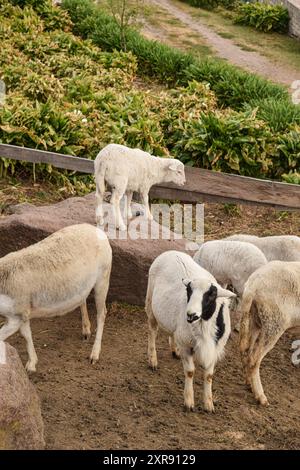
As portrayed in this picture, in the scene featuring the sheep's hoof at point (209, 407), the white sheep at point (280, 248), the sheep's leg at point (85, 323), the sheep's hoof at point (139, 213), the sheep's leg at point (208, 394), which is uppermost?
the white sheep at point (280, 248)

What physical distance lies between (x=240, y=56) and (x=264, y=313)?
53.2ft

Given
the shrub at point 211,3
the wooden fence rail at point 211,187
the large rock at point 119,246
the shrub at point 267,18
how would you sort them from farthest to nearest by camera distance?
the shrub at point 211,3 → the shrub at point 267,18 → the wooden fence rail at point 211,187 → the large rock at point 119,246

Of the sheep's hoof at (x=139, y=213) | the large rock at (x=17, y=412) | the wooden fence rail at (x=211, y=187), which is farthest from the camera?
the wooden fence rail at (x=211, y=187)

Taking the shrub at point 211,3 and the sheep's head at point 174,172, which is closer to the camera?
the sheep's head at point 174,172

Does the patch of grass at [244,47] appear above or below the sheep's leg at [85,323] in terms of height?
below

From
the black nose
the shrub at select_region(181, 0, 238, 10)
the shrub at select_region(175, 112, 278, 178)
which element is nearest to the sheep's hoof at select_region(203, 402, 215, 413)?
the black nose

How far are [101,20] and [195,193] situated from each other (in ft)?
37.0

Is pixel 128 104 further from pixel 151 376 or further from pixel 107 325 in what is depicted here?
pixel 151 376

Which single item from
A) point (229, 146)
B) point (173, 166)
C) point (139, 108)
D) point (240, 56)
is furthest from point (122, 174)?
point (240, 56)

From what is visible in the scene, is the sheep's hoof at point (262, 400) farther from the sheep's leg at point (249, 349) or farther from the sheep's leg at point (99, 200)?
the sheep's leg at point (99, 200)

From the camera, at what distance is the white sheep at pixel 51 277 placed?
7336 millimetres

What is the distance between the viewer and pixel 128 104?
1420 cm

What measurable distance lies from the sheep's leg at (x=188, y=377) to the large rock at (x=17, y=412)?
139cm

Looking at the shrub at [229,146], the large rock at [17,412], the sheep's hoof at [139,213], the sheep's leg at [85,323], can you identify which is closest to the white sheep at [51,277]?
the sheep's leg at [85,323]
